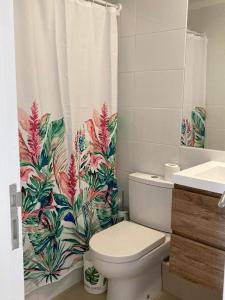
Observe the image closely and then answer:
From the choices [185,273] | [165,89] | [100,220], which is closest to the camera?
[185,273]

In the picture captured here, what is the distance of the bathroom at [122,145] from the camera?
1.66m

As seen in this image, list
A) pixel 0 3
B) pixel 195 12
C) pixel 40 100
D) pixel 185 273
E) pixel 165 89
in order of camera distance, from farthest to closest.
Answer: pixel 165 89
pixel 195 12
pixel 40 100
pixel 185 273
pixel 0 3

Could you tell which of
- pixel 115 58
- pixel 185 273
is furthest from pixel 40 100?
pixel 185 273

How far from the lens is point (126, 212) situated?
2.32 metres

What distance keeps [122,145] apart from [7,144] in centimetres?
164

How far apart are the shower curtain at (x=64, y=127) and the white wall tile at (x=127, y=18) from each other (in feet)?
0.35

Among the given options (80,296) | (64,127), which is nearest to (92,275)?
(80,296)

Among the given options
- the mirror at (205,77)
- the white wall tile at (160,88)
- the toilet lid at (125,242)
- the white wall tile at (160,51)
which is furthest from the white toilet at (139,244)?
the white wall tile at (160,51)

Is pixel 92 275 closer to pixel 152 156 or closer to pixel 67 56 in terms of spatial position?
pixel 152 156

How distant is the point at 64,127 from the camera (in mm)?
1922

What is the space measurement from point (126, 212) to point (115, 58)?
1130mm

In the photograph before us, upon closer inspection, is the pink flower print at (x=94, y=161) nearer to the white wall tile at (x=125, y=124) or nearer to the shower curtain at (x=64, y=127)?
the shower curtain at (x=64, y=127)

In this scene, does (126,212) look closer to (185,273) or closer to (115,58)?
(185,273)

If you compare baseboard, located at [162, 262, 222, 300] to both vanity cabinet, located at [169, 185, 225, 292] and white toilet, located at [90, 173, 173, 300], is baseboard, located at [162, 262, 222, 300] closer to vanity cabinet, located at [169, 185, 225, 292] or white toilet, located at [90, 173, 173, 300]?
white toilet, located at [90, 173, 173, 300]
